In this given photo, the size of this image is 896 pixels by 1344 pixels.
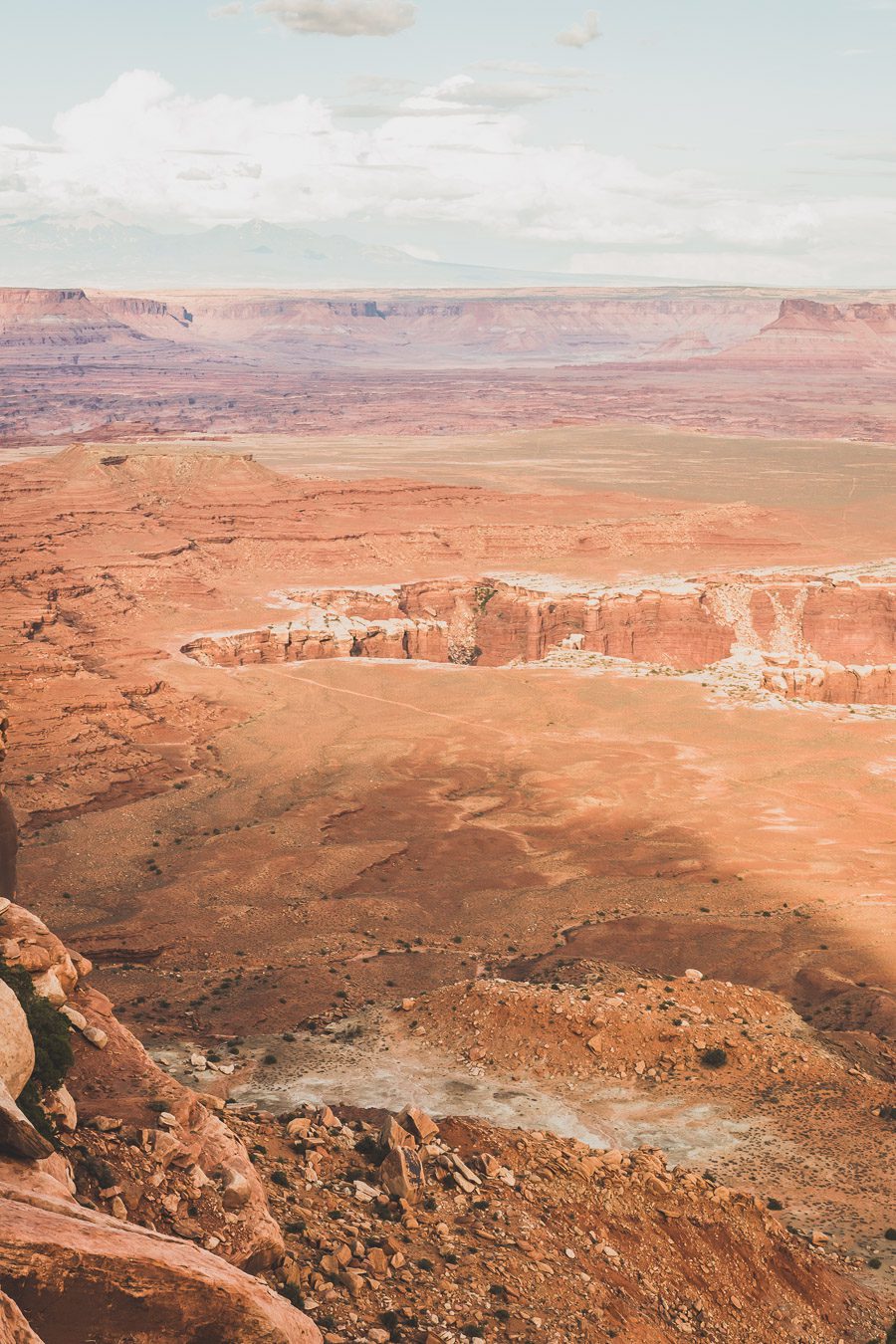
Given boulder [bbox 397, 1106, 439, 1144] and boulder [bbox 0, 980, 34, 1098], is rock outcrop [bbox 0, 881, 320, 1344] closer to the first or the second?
boulder [bbox 0, 980, 34, 1098]

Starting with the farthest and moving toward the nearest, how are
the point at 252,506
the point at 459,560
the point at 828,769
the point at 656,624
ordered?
the point at 252,506 → the point at 459,560 → the point at 656,624 → the point at 828,769

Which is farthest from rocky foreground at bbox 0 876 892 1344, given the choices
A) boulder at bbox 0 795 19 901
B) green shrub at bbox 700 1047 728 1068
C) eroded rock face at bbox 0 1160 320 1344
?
boulder at bbox 0 795 19 901

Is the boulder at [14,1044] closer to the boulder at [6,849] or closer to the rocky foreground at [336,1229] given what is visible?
the rocky foreground at [336,1229]

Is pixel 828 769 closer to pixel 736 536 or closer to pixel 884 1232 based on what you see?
pixel 884 1232

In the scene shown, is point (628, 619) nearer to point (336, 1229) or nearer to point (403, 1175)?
point (403, 1175)

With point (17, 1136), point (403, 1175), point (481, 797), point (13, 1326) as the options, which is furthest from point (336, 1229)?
point (481, 797)

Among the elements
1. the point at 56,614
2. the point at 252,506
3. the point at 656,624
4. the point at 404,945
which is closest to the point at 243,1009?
the point at 404,945

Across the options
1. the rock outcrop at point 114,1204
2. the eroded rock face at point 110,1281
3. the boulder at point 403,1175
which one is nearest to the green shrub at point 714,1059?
the boulder at point 403,1175
